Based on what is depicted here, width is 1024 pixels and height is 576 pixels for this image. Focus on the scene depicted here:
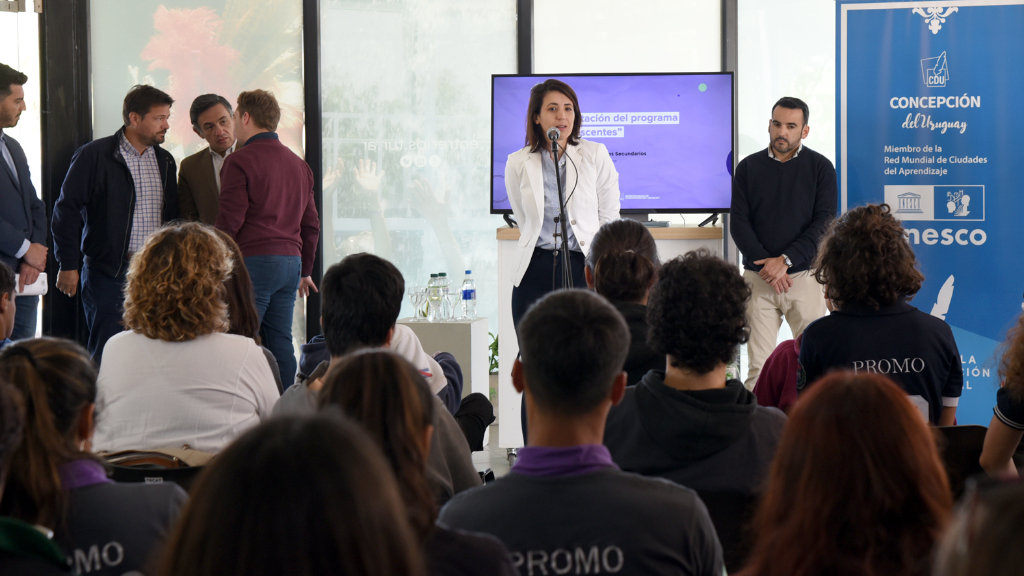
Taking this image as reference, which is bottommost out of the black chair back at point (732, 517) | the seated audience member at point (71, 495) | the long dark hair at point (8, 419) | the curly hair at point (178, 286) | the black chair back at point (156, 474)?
the black chair back at point (732, 517)

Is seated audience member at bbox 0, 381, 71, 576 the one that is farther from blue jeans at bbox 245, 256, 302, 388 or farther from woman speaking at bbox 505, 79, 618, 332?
blue jeans at bbox 245, 256, 302, 388

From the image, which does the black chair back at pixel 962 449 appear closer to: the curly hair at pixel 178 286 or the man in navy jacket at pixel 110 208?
the curly hair at pixel 178 286

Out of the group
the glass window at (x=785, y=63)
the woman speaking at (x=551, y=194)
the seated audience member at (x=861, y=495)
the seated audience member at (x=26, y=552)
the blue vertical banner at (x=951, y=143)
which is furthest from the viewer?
the glass window at (x=785, y=63)

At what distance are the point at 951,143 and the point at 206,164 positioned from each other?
146 inches

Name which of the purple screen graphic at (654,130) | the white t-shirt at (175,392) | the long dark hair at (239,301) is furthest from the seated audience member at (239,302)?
the purple screen graphic at (654,130)

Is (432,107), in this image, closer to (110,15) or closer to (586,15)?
(586,15)

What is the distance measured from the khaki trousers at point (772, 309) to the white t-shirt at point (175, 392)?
2.87m

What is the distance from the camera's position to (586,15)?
5.23 metres

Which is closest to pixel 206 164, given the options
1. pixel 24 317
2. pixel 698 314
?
pixel 24 317

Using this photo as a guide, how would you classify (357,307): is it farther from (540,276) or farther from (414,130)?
(414,130)

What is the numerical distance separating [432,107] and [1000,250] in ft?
10.6

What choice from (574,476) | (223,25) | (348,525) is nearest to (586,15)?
(223,25)

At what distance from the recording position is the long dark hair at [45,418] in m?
1.10

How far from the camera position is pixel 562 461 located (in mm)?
1138
